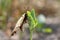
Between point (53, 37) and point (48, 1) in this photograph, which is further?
point (48, 1)

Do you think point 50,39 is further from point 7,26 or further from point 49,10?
point 49,10

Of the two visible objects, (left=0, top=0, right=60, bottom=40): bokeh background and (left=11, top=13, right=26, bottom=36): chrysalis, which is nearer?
(left=11, top=13, right=26, bottom=36): chrysalis

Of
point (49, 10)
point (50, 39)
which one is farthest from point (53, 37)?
point (49, 10)

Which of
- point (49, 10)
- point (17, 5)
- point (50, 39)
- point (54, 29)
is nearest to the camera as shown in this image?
point (50, 39)

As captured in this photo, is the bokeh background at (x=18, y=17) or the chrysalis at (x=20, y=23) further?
the bokeh background at (x=18, y=17)

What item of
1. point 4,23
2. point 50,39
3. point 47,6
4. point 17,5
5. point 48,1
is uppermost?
point 48,1

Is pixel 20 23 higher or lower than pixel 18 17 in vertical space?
lower

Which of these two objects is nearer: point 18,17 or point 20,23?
point 20,23

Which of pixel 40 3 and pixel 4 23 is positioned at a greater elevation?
pixel 40 3

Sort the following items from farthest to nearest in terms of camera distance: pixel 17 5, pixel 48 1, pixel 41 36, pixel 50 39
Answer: pixel 48 1 → pixel 17 5 → pixel 41 36 → pixel 50 39

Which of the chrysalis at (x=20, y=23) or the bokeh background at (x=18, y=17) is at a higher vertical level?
the bokeh background at (x=18, y=17)

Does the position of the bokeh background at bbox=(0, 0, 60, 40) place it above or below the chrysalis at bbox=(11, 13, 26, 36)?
above
